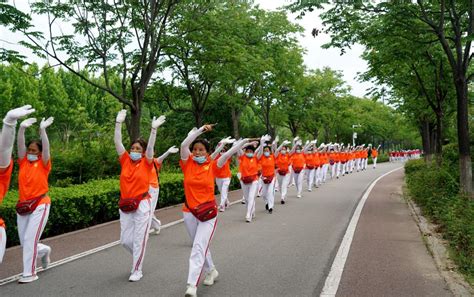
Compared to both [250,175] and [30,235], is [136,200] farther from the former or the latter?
[250,175]

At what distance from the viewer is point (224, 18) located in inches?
640

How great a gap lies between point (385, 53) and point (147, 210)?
30.8ft

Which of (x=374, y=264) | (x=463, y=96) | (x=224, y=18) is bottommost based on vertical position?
(x=374, y=264)

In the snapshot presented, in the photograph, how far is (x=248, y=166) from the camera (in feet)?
36.9

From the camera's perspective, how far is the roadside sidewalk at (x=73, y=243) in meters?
6.81

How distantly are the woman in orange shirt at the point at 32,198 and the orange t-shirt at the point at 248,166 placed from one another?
18.6 ft

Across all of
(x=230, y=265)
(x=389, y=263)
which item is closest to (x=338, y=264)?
(x=389, y=263)

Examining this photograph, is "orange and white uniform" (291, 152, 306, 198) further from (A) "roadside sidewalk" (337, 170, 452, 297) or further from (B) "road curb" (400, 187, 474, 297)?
(B) "road curb" (400, 187, 474, 297)

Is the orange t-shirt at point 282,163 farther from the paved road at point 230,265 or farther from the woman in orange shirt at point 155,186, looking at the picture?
the woman in orange shirt at point 155,186

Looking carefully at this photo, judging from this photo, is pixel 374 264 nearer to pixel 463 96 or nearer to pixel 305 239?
pixel 305 239

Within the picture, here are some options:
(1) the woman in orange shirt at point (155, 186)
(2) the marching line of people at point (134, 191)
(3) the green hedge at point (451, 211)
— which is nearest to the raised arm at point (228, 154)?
(2) the marching line of people at point (134, 191)

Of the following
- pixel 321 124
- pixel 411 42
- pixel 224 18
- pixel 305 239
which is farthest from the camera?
pixel 321 124

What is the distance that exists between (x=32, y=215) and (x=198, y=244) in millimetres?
2283

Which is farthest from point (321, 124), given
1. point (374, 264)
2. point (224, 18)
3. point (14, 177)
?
point (374, 264)
